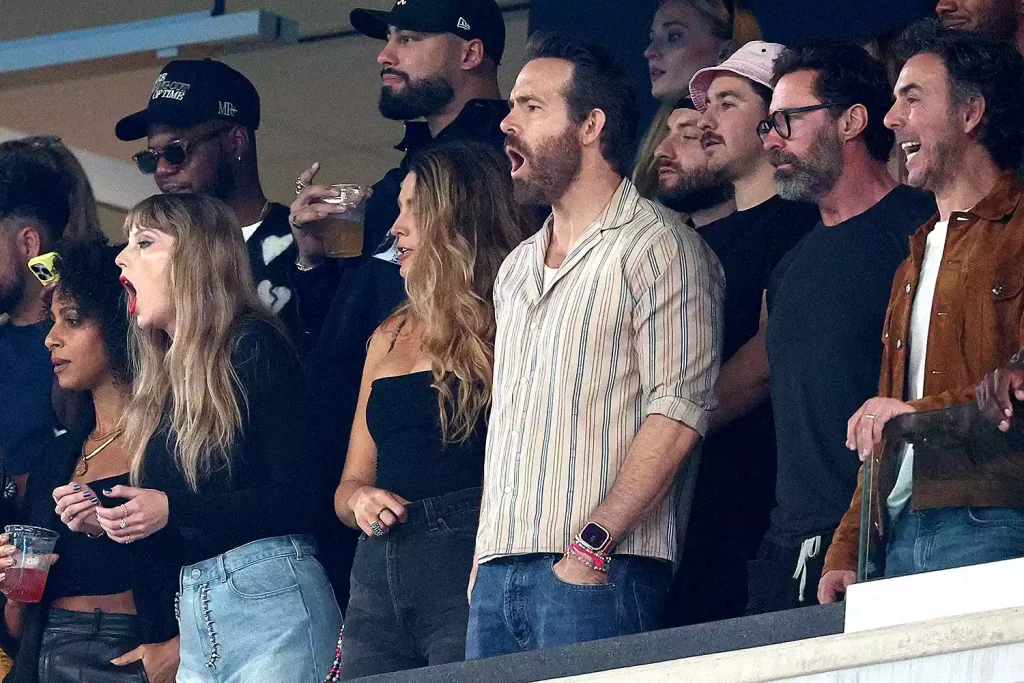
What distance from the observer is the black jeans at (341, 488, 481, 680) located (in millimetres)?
4102

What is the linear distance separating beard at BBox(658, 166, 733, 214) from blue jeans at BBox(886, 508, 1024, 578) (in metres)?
1.26

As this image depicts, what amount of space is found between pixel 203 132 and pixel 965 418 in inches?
111

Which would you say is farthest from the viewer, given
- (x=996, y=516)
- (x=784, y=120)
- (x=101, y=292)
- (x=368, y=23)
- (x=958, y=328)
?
(x=368, y=23)

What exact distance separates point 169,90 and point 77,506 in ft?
5.12

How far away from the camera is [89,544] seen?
488cm

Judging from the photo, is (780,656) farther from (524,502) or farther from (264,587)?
(264,587)

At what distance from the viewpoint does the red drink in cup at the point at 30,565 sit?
4805 mm

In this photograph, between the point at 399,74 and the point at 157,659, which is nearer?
the point at 157,659

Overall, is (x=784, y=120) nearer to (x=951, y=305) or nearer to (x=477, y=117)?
(x=951, y=305)

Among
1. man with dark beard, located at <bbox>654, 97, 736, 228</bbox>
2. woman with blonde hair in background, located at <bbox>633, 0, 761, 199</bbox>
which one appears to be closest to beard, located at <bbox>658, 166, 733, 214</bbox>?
man with dark beard, located at <bbox>654, 97, 736, 228</bbox>

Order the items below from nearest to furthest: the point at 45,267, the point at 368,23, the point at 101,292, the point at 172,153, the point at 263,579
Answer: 1. the point at 263,579
2. the point at 101,292
3. the point at 45,267
4. the point at 172,153
5. the point at 368,23

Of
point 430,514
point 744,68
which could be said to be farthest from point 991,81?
point 430,514

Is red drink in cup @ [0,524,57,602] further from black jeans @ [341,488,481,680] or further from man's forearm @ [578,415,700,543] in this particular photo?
man's forearm @ [578,415,700,543]

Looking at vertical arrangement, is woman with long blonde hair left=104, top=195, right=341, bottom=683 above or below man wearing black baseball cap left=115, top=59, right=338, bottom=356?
below
